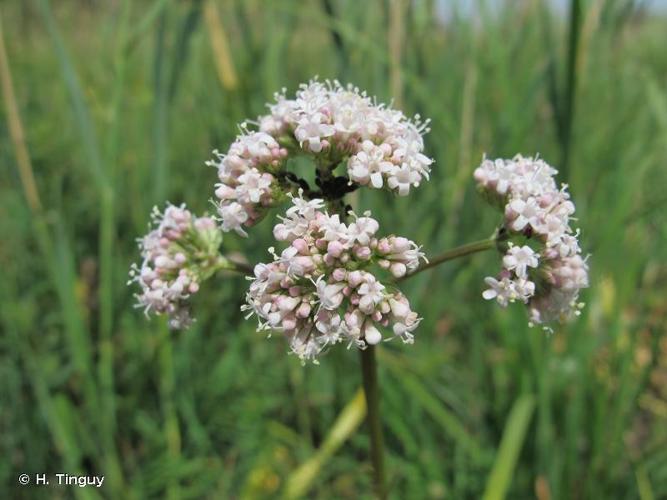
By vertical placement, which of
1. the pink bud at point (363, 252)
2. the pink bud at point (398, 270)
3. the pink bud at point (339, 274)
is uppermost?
the pink bud at point (363, 252)

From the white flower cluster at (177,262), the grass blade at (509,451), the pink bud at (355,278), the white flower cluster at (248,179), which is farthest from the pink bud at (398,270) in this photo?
the grass blade at (509,451)

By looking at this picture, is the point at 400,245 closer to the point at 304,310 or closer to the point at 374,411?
the point at 304,310

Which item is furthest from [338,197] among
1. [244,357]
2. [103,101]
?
[103,101]

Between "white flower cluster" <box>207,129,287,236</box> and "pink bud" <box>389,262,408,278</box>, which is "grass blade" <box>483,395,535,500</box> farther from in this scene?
"white flower cluster" <box>207,129,287,236</box>

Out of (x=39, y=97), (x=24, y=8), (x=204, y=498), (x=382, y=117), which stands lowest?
(x=204, y=498)

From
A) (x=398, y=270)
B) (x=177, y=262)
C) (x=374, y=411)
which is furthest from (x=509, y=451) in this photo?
(x=177, y=262)

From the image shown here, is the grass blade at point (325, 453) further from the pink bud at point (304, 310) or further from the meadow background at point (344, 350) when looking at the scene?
the pink bud at point (304, 310)

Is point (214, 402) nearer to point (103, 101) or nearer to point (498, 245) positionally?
point (498, 245)

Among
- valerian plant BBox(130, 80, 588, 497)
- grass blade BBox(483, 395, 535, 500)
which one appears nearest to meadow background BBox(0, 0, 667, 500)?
grass blade BBox(483, 395, 535, 500)
